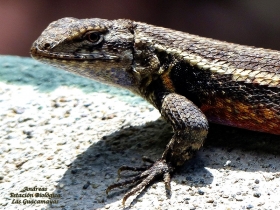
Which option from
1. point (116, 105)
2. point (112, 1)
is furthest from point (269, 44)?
Result: point (116, 105)

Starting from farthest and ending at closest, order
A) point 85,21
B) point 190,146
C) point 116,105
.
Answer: point 116,105, point 85,21, point 190,146

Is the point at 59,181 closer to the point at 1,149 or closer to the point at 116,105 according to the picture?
the point at 1,149

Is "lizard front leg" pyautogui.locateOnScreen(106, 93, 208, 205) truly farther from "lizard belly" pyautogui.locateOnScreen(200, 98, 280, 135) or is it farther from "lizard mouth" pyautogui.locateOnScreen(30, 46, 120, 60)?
"lizard mouth" pyautogui.locateOnScreen(30, 46, 120, 60)

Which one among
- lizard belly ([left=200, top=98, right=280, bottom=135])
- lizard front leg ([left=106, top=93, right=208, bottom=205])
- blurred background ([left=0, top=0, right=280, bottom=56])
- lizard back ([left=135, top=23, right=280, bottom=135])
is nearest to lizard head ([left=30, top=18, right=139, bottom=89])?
lizard back ([left=135, top=23, right=280, bottom=135])

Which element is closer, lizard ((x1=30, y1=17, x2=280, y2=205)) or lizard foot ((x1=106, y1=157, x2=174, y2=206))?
lizard foot ((x1=106, y1=157, x2=174, y2=206))

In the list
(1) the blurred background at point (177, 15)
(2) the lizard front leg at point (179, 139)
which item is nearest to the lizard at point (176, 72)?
(2) the lizard front leg at point (179, 139)

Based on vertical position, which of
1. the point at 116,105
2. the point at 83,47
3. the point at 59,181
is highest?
the point at 83,47

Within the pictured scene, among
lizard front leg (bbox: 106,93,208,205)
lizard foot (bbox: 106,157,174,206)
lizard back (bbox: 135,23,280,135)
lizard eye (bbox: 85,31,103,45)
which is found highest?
lizard eye (bbox: 85,31,103,45)
